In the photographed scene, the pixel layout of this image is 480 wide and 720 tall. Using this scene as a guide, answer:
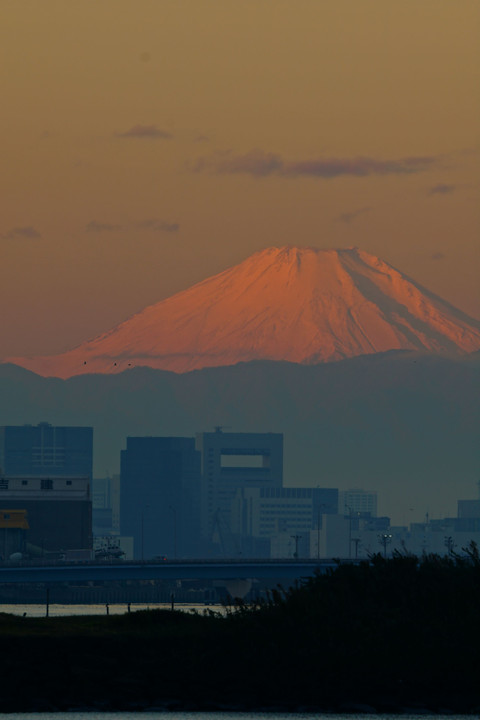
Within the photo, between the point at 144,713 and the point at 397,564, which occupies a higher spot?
the point at 397,564

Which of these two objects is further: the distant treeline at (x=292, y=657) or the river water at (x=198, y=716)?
the distant treeline at (x=292, y=657)

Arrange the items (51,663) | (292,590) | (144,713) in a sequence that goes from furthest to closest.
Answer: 1. (292,590)
2. (51,663)
3. (144,713)

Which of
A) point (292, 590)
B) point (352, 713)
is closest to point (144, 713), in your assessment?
point (352, 713)

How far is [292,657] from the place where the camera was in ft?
414

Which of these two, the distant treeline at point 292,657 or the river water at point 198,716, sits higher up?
the distant treeline at point 292,657

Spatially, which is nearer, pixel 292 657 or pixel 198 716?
pixel 198 716

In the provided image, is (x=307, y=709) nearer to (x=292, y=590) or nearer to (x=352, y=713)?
(x=352, y=713)

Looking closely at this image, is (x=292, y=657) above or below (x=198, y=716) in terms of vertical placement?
above

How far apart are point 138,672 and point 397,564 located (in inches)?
969

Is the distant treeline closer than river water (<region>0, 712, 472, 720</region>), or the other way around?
river water (<region>0, 712, 472, 720</region>)

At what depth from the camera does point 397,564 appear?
139750 millimetres

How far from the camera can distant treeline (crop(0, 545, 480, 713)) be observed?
12188 centimetres

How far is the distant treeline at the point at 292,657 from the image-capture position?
121875 mm

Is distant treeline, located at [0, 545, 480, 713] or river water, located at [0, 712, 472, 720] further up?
distant treeline, located at [0, 545, 480, 713]
